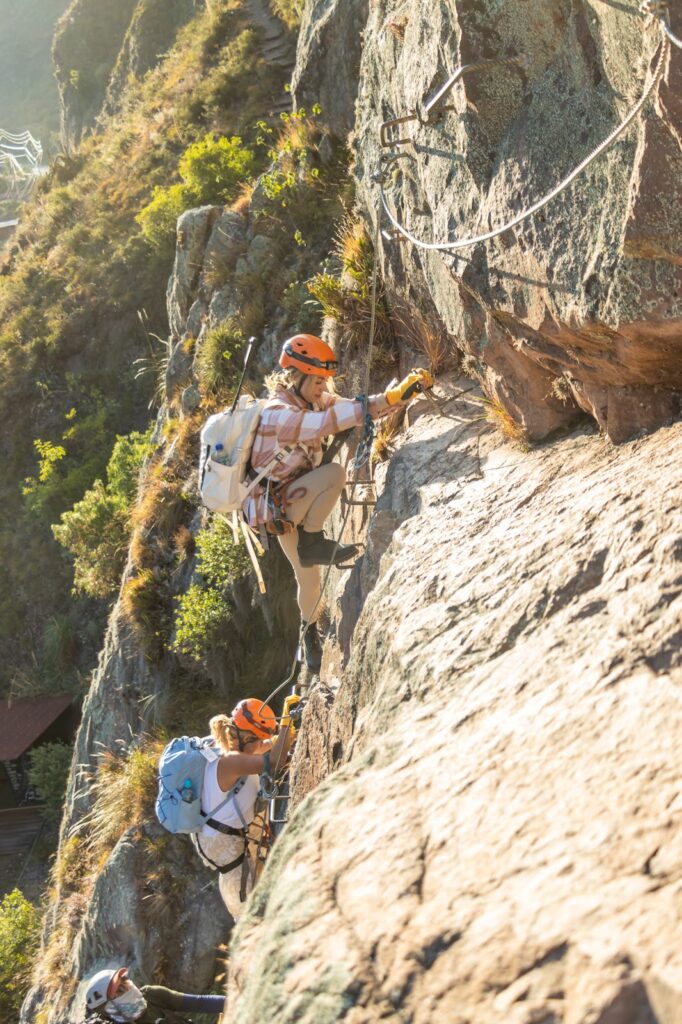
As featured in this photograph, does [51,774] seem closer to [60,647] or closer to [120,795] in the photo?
[60,647]

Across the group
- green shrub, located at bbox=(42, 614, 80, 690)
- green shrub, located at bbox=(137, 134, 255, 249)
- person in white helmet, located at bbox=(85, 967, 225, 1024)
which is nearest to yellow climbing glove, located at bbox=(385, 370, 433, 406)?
person in white helmet, located at bbox=(85, 967, 225, 1024)

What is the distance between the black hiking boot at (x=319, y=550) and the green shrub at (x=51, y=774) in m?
15.1

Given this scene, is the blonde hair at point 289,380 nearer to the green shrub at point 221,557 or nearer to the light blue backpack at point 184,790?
the light blue backpack at point 184,790

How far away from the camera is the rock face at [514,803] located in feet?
8.54

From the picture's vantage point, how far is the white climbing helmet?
706cm

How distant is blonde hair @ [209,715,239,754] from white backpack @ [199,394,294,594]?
1.92 metres

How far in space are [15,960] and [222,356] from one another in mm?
11055

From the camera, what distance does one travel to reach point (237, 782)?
288 inches

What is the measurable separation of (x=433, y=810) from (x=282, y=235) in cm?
1041

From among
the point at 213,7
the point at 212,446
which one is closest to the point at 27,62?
the point at 213,7

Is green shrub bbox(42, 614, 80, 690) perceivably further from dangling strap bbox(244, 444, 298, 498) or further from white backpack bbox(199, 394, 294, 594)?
dangling strap bbox(244, 444, 298, 498)

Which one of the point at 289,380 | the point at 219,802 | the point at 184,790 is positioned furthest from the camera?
the point at 219,802

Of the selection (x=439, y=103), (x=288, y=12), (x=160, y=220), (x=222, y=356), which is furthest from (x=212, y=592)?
(x=288, y=12)

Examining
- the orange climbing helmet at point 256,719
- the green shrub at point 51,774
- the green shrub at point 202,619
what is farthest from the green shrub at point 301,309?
the green shrub at point 51,774
